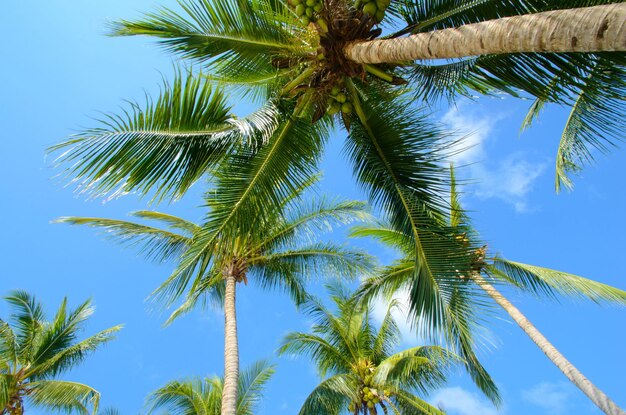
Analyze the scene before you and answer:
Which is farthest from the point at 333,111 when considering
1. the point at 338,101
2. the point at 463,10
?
the point at 463,10

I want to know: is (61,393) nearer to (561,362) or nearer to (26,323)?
(26,323)

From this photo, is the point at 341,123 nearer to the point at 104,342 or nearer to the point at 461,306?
the point at 461,306

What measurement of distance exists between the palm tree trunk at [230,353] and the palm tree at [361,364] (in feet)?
8.54

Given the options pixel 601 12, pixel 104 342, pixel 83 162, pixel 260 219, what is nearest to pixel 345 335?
pixel 104 342

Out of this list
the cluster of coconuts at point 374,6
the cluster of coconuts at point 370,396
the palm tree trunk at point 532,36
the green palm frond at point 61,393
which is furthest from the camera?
the cluster of coconuts at point 370,396

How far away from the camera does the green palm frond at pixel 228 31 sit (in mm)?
5766

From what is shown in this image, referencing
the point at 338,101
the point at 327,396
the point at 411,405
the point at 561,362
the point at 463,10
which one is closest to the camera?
the point at 463,10

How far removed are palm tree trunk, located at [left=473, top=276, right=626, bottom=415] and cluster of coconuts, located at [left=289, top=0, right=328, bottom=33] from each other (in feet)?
14.9

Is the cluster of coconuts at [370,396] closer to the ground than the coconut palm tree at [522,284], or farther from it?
closer to the ground

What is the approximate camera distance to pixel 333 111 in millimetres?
6133

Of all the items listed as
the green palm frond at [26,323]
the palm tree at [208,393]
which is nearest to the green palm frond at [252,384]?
the palm tree at [208,393]

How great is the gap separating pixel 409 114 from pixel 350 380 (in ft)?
28.1

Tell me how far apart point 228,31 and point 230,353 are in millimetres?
6476

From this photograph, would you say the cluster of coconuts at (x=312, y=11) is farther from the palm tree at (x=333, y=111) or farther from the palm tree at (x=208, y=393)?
the palm tree at (x=208, y=393)
